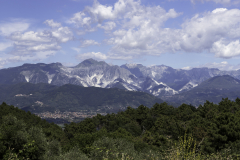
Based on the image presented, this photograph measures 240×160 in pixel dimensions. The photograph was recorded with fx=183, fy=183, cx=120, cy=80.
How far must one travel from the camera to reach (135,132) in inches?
2783

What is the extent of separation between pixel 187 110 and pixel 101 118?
3831 centimetres

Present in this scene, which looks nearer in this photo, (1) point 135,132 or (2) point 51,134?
(2) point 51,134

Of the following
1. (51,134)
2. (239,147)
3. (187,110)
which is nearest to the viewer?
(239,147)

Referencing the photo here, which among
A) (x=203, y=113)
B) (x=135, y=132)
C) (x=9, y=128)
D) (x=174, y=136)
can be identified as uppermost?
(x=9, y=128)

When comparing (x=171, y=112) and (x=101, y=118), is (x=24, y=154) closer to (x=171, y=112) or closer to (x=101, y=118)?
(x=101, y=118)

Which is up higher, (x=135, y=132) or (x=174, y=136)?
(x=174, y=136)

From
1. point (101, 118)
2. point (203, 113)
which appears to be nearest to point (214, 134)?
point (203, 113)

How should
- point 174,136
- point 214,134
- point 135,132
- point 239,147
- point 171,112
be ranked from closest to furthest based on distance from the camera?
1. point 239,147
2. point 214,134
3. point 174,136
4. point 135,132
5. point 171,112

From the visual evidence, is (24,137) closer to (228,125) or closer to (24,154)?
(24,154)

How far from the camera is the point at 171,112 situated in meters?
85.2

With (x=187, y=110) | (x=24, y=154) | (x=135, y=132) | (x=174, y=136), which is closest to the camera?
(x=24, y=154)

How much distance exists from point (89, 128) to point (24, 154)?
49827mm

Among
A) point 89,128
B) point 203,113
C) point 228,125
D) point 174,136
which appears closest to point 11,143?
point 228,125

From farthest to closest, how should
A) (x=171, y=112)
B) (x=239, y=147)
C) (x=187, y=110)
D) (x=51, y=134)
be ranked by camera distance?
(x=171, y=112), (x=187, y=110), (x=51, y=134), (x=239, y=147)
